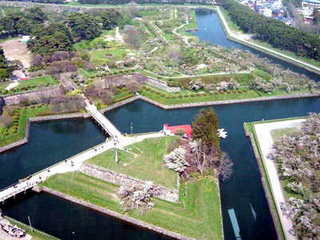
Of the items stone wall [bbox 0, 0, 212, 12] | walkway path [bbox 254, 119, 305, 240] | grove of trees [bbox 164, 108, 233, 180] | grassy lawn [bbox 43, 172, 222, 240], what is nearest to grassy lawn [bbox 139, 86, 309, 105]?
walkway path [bbox 254, 119, 305, 240]

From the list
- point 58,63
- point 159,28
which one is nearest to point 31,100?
point 58,63

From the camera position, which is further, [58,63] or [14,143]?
[58,63]

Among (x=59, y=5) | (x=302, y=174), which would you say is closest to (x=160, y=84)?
(x=302, y=174)

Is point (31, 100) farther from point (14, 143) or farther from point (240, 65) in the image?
point (240, 65)

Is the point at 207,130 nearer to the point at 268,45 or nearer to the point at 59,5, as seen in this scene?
the point at 268,45

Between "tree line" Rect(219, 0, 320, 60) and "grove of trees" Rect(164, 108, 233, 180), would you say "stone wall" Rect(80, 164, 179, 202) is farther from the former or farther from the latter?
"tree line" Rect(219, 0, 320, 60)

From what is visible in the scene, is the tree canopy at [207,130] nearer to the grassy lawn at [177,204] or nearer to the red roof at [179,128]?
the grassy lawn at [177,204]

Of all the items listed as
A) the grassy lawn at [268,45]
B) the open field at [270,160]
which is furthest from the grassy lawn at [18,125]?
the grassy lawn at [268,45]
